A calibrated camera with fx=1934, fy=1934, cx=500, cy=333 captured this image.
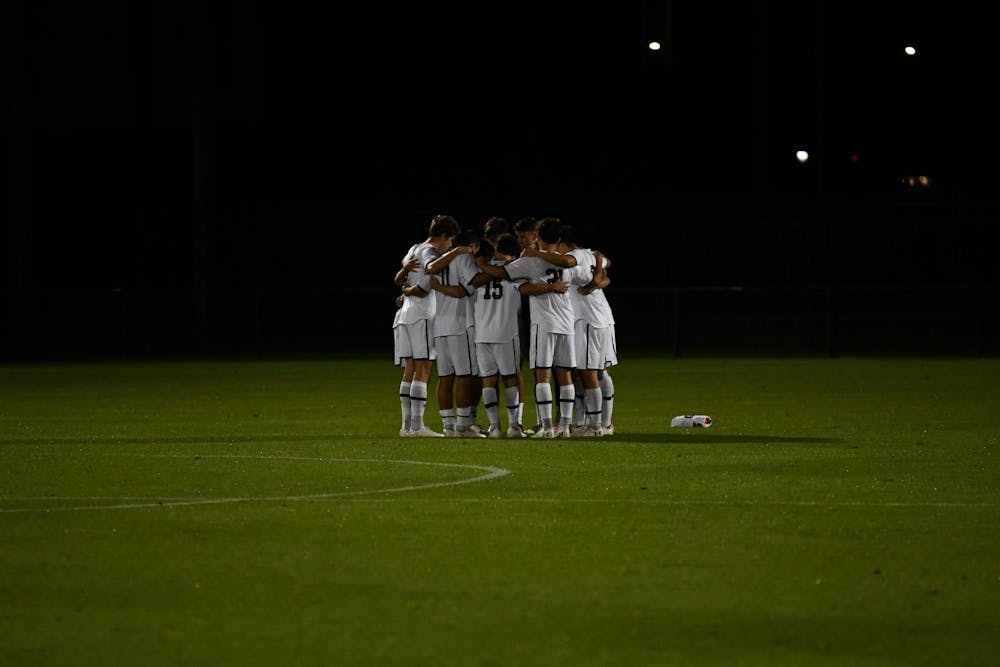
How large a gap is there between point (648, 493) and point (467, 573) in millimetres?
3547

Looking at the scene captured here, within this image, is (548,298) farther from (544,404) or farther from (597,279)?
(544,404)

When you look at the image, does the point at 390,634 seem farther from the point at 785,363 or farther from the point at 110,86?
the point at 110,86

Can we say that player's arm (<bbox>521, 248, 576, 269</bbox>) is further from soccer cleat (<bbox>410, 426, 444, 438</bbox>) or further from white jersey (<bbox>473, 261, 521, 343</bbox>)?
soccer cleat (<bbox>410, 426, 444, 438</bbox>)

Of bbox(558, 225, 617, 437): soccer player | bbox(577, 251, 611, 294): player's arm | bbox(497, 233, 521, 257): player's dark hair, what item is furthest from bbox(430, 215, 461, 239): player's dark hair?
bbox(577, 251, 611, 294): player's arm

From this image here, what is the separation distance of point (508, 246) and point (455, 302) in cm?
72

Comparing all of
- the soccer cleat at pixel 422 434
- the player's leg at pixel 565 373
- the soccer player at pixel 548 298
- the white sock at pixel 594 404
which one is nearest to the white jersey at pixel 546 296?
the soccer player at pixel 548 298

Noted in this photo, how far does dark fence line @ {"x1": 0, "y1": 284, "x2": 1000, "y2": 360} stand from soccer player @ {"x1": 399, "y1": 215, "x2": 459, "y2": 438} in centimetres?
1649

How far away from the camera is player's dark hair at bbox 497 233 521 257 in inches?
675

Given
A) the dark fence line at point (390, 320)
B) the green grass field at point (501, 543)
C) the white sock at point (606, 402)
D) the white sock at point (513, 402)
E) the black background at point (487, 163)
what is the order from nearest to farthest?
the green grass field at point (501, 543) < the white sock at point (513, 402) < the white sock at point (606, 402) < the dark fence line at point (390, 320) < the black background at point (487, 163)

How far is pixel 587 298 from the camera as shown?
17.3m

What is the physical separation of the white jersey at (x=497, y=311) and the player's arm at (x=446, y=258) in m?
0.28

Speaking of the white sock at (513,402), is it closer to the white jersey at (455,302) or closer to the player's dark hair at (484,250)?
the white jersey at (455,302)

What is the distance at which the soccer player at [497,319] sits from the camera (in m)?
17.0

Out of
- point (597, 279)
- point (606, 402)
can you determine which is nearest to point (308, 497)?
point (597, 279)
